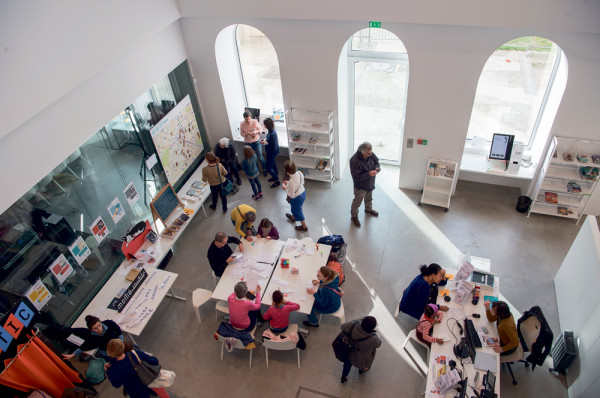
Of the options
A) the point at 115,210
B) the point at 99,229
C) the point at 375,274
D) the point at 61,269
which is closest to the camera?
the point at 61,269

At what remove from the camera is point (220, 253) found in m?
6.46

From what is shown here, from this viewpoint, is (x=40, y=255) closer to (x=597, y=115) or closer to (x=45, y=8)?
(x=45, y=8)

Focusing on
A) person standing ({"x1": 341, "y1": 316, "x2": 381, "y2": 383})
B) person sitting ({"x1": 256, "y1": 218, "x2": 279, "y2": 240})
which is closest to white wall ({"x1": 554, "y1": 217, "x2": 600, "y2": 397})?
person standing ({"x1": 341, "y1": 316, "x2": 381, "y2": 383})

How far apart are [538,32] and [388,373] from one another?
5562 millimetres

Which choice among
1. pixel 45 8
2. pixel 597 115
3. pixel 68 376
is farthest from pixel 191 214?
pixel 597 115

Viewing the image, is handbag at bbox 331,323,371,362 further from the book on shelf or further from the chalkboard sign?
the book on shelf

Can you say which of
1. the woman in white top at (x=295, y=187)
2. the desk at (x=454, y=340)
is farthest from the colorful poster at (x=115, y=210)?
the desk at (x=454, y=340)

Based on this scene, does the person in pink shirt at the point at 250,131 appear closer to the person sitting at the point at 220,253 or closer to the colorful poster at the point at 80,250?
the person sitting at the point at 220,253

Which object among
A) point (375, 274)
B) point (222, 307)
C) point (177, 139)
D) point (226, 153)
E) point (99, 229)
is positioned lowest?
point (375, 274)

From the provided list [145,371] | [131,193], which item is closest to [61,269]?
[131,193]

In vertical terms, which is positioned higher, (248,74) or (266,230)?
(248,74)

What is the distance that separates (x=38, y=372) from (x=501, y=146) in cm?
827

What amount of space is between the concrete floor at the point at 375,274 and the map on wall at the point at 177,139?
119 centimetres

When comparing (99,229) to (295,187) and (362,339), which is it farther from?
(362,339)
